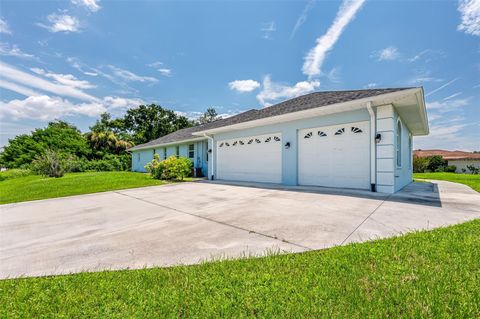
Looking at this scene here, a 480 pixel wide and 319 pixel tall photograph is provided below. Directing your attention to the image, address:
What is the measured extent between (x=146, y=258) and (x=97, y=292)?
74cm

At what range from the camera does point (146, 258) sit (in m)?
2.68

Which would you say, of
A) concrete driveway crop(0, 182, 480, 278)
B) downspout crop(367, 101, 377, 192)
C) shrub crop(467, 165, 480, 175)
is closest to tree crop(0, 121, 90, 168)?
concrete driveway crop(0, 182, 480, 278)

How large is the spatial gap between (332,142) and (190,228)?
6753 millimetres

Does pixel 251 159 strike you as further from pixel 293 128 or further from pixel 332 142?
pixel 332 142

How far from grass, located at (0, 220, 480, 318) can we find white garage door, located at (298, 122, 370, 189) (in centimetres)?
540

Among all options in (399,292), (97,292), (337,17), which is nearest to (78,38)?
(337,17)

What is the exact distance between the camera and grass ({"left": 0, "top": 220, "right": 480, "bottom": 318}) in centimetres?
163

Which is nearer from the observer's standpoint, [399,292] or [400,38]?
[399,292]

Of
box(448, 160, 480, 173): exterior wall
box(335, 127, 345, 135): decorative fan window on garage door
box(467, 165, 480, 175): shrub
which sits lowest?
box(467, 165, 480, 175): shrub

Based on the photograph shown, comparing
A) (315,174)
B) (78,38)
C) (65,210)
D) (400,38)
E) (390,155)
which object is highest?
(78,38)

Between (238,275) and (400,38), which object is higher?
(400,38)

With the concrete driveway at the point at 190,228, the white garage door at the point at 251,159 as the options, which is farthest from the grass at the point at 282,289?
the white garage door at the point at 251,159

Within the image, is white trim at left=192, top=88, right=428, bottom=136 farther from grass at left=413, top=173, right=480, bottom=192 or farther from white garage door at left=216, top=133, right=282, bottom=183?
grass at left=413, top=173, right=480, bottom=192

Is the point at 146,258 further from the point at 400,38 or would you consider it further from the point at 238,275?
the point at 400,38
